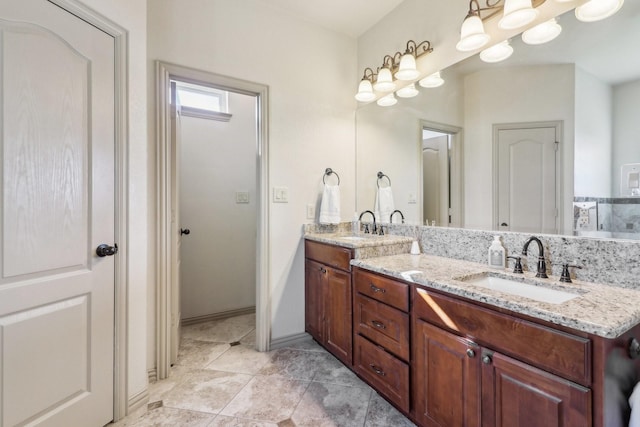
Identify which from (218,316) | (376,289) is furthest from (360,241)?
(218,316)

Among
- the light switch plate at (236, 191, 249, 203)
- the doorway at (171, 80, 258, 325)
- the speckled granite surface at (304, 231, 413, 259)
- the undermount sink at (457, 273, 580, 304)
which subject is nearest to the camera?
the undermount sink at (457, 273, 580, 304)

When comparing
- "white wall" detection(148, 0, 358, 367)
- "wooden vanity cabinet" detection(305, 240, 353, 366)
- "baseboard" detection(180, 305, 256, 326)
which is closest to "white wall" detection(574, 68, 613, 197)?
"wooden vanity cabinet" detection(305, 240, 353, 366)

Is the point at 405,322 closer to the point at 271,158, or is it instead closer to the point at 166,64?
the point at 271,158

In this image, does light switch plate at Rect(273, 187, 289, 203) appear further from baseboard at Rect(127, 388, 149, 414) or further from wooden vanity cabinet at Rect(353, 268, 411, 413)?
baseboard at Rect(127, 388, 149, 414)

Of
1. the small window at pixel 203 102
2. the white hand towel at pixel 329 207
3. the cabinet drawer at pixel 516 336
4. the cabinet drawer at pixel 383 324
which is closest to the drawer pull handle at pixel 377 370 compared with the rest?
the cabinet drawer at pixel 383 324

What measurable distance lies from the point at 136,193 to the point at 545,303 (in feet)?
6.22

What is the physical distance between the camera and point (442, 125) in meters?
1.95

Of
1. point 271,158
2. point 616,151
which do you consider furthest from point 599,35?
point 271,158

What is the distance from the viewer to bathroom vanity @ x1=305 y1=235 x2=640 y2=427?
0.83 metres

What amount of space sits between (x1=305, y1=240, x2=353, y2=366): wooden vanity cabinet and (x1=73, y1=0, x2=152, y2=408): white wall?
1.13 metres

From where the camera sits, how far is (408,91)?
217cm

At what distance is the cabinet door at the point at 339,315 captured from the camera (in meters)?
1.84

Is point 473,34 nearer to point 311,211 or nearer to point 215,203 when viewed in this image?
point 311,211

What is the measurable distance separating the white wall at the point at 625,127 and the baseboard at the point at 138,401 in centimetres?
253
